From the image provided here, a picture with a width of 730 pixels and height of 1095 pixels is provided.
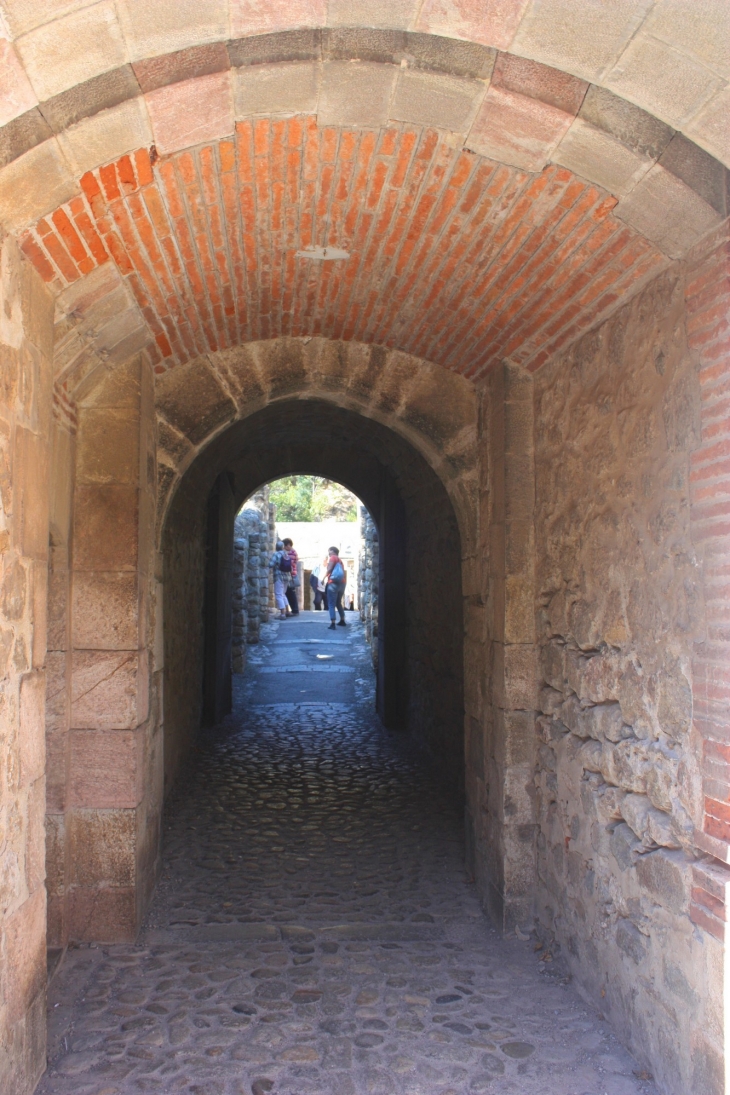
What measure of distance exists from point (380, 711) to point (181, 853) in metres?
3.85

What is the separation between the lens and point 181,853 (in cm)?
436

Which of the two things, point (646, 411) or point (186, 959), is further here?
point (186, 959)

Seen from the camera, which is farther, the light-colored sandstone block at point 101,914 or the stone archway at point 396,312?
the light-colored sandstone block at point 101,914

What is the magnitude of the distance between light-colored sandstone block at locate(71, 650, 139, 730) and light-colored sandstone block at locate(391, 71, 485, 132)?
238 cm

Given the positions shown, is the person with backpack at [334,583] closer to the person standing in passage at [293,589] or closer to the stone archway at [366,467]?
the person standing in passage at [293,589]

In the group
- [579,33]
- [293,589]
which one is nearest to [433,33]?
[579,33]

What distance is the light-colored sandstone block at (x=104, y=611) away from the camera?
11.0ft

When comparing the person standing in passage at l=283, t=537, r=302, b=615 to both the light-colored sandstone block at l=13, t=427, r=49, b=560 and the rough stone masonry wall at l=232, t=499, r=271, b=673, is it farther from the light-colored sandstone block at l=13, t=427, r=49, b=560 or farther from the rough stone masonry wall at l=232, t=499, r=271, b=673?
the light-colored sandstone block at l=13, t=427, r=49, b=560

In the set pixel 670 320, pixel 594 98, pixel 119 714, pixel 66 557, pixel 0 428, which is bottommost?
pixel 119 714

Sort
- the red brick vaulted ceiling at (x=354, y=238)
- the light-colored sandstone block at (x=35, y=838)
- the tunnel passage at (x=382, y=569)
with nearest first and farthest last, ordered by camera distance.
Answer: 1. the light-colored sandstone block at (x=35, y=838)
2. the red brick vaulted ceiling at (x=354, y=238)
3. the tunnel passage at (x=382, y=569)

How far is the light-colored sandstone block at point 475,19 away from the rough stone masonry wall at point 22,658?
1232 mm

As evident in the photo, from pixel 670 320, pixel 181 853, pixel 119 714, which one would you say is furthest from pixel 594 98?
pixel 181 853

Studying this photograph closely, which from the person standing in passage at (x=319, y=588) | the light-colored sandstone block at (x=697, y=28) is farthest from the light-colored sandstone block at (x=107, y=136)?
the person standing in passage at (x=319, y=588)

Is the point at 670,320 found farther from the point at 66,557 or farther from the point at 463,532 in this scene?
the point at 66,557
